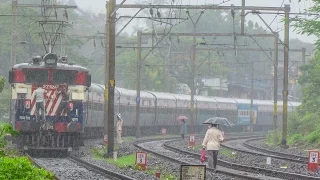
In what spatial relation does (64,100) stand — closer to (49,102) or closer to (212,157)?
(49,102)

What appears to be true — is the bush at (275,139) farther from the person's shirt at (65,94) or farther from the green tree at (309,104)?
the person's shirt at (65,94)

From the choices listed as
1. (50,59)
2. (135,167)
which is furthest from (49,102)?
(135,167)

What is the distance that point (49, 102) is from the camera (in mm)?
28484

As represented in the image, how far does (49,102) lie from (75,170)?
570cm

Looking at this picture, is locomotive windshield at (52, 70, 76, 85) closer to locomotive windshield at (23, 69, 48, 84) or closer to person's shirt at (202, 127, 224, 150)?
locomotive windshield at (23, 69, 48, 84)

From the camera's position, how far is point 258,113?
3147 inches

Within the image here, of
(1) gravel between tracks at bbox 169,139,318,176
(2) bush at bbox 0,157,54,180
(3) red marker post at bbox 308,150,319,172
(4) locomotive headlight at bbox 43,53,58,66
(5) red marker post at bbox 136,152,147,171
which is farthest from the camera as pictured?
(4) locomotive headlight at bbox 43,53,58,66

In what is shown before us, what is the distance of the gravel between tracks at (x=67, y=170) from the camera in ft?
68.7

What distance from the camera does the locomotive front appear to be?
2827 cm

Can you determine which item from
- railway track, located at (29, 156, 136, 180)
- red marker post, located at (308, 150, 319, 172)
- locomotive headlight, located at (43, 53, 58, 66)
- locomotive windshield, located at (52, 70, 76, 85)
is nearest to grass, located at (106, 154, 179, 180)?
railway track, located at (29, 156, 136, 180)

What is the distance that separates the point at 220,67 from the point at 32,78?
2691 inches

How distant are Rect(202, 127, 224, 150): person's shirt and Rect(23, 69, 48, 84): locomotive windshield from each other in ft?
24.5

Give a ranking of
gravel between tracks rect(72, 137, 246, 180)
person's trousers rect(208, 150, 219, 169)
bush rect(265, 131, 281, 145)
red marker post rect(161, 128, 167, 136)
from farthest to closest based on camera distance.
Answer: red marker post rect(161, 128, 167, 136)
bush rect(265, 131, 281, 145)
person's trousers rect(208, 150, 219, 169)
gravel between tracks rect(72, 137, 246, 180)

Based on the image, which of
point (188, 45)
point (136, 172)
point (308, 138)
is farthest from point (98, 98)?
point (188, 45)
